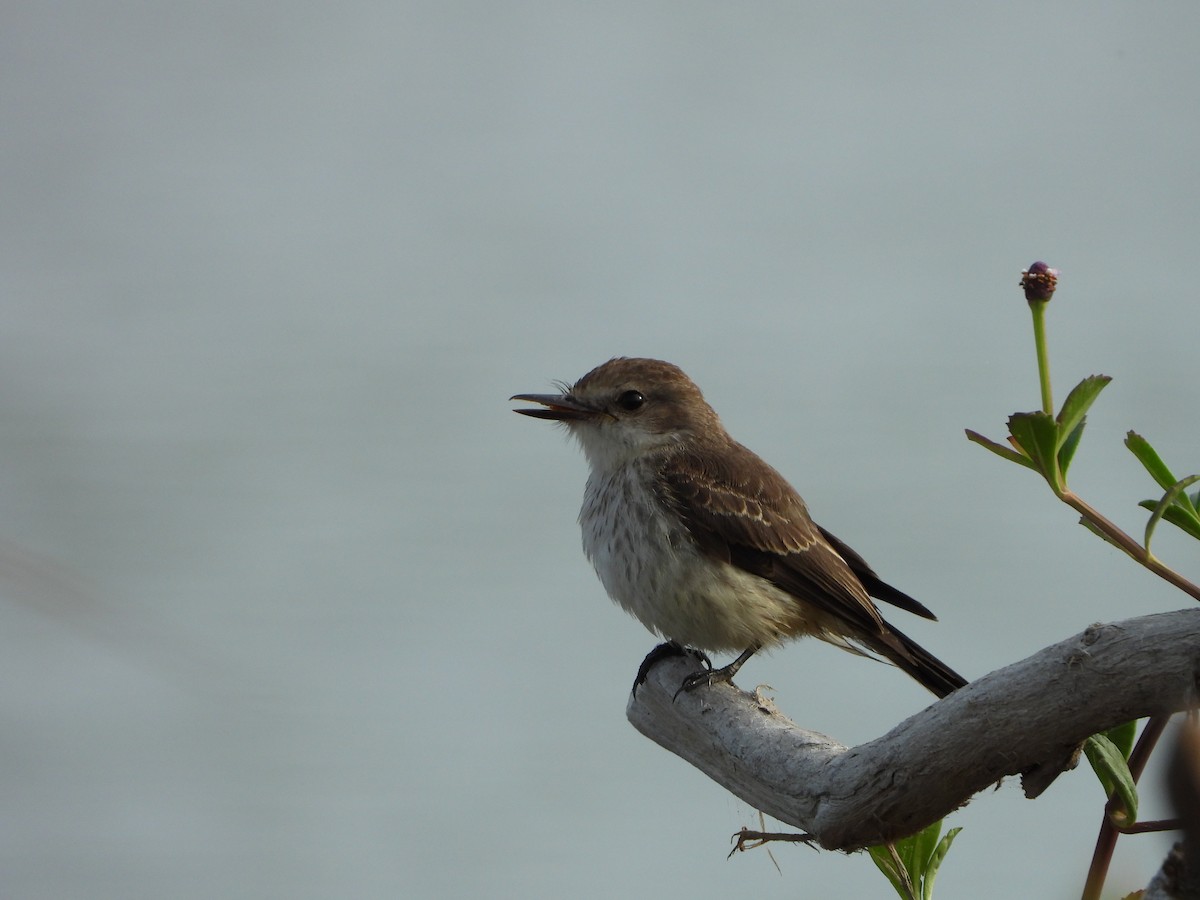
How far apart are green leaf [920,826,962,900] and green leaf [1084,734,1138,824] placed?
0.53 meters

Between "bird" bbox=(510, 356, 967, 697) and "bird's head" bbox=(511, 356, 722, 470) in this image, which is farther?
"bird's head" bbox=(511, 356, 722, 470)

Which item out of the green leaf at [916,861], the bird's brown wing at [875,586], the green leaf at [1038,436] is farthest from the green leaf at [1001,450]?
the bird's brown wing at [875,586]

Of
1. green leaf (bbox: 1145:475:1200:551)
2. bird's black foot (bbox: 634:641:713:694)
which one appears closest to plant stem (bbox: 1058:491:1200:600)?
green leaf (bbox: 1145:475:1200:551)

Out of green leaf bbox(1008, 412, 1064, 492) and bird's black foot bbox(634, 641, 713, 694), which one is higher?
bird's black foot bbox(634, 641, 713, 694)

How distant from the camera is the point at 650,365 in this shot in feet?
19.8

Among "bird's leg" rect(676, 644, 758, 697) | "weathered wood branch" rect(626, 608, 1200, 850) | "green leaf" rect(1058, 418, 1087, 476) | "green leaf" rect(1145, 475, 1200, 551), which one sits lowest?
"weathered wood branch" rect(626, 608, 1200, 850)

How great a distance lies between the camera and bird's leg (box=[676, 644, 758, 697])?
4.40 m

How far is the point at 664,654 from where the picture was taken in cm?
519

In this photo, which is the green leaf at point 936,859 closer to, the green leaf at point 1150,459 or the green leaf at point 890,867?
the green leaf at point 890,867

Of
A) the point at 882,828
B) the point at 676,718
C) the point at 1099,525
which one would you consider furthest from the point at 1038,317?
the point at 676,718

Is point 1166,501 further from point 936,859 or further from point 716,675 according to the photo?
point 716,675

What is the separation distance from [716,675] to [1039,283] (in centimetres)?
260

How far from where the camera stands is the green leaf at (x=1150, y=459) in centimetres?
242

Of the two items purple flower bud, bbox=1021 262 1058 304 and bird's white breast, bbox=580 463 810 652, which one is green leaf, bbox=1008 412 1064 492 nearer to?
purple flower bud, bbox=1021 262 1058 304
